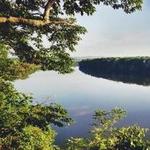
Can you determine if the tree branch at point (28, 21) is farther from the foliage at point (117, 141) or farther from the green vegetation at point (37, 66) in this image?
the foliage at point (117, 141)

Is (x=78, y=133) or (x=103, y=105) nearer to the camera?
(x=78, y=133)

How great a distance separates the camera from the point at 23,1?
2553cm

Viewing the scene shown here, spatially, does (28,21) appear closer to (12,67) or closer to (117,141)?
(12,67)

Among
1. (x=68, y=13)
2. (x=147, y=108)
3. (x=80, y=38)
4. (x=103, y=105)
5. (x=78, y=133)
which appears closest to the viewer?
(x=68, y=13)

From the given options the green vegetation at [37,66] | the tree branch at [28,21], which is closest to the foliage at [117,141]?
the green vegetation at [37,66]

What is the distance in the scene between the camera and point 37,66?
26.8 m

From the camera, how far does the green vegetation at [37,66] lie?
23219 mm

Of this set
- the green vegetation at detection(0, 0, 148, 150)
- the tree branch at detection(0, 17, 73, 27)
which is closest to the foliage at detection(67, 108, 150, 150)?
the green vegetation at detection(0, 0, 148, 150)

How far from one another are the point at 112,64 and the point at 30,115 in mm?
173570

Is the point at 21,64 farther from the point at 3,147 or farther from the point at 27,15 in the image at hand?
the point at 3,147

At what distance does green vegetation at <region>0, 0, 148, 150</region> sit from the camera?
23219mm

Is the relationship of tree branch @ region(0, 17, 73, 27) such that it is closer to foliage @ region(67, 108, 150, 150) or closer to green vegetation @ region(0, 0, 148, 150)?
green vegetation @ region(0, 0, 148, 150)

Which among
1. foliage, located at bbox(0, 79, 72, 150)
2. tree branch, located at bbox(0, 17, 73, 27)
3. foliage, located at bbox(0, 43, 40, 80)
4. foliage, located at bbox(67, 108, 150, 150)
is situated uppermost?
tree branch, located at bbox(0, 17, 73, 27)

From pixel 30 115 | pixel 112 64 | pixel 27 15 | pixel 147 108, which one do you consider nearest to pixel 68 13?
pixel 27 15
